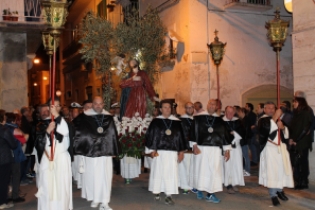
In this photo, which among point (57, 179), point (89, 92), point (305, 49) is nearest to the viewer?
point (57, 179)

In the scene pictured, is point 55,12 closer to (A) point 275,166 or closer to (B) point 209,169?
(B) point 209,169

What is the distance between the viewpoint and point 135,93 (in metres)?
11.0

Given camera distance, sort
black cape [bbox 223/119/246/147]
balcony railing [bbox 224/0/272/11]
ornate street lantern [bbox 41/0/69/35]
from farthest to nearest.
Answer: balcony railing [bbox 224/0/272/11] → black cape [bbox 223/119/246/147] → ornate street lantern [bbox 41/0/69/35]

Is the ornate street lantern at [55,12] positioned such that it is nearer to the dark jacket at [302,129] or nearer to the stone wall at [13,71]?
the dark jacket at [302,129]

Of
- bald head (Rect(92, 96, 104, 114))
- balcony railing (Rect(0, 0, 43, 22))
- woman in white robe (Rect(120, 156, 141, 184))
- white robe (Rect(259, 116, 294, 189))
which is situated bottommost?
woman in white robe (Rect(120, 156, 141, 184))

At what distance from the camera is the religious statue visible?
10.9m

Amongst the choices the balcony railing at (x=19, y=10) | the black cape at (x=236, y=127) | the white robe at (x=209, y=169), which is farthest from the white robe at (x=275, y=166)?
the balcony railing at (x=19, y=10)

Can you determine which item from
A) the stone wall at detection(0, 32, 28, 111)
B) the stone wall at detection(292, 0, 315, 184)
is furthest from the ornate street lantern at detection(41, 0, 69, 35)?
the stone wall at detection(0, 32, 28, 111)

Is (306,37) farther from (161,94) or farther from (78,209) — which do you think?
(161,94)

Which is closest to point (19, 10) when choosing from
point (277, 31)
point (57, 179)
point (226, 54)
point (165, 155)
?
point (226, 54)

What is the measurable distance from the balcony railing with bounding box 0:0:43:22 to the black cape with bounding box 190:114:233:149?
649 cm

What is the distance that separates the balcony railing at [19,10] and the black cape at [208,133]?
6495 mm

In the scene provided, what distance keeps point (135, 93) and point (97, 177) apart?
3.76 metres

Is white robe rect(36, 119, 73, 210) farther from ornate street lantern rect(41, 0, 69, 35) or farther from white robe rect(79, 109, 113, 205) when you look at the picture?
ornate street lantern rect(41, 0, 69, 35)
